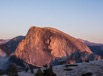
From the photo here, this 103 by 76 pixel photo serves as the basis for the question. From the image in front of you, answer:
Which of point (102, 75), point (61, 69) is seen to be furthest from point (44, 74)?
point (102, 75)

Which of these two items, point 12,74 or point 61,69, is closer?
point 12,74

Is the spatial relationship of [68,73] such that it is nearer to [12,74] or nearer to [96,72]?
[96,72]

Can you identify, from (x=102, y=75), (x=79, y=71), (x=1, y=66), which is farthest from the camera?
(x=1, y=66)

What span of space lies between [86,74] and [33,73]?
1392cm

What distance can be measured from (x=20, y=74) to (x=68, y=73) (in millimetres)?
12200

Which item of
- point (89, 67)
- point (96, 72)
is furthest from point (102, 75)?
point (89, 67)

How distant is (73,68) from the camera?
264 feet

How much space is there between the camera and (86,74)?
72.9 metres

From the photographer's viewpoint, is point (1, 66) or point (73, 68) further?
point (1, 66)

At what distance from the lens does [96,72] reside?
246 ft

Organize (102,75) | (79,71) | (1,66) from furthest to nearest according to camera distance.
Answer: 1. (1,66)
2. (79,71)
3. (102,75)

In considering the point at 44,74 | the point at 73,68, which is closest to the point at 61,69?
the point at 73,68

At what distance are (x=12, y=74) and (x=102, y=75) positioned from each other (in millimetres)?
21811

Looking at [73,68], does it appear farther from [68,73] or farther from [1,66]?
[1,66]
